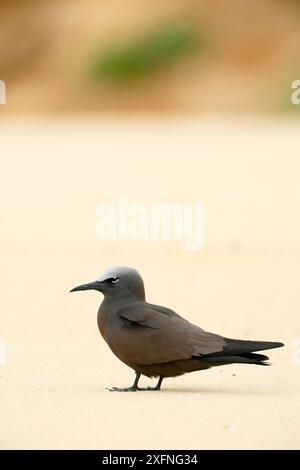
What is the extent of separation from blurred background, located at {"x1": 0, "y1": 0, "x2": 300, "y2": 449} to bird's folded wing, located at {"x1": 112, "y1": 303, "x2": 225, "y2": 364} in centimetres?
18

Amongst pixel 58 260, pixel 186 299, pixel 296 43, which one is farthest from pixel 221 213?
pixel 296 43

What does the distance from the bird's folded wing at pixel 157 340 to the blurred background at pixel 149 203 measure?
18 cm

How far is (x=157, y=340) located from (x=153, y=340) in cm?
2

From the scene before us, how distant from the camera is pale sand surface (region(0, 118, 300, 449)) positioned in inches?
201

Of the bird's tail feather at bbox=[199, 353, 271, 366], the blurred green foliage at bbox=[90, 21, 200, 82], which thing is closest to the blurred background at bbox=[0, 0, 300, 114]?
the blurred green foliage at bbox=[90, 21, 200, 82]

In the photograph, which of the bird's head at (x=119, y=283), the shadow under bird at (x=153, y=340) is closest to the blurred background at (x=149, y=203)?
the shadow under bird at (x=153, y=340)

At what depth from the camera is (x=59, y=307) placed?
8469 mm

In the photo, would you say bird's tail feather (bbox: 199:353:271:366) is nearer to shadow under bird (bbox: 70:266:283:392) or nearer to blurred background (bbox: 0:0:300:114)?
shadow under bird (bbox: 70:266:283:392)

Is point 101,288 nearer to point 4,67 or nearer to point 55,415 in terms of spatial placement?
point 55,415

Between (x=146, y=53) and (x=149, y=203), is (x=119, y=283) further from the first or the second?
(x=146, y=53)

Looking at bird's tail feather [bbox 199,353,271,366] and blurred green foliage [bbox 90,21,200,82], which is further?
blurred green foliage [bbox 90,21,200,82]

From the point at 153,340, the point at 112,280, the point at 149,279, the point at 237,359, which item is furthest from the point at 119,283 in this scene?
the point at 149,279

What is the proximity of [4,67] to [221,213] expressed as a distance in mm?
21629
